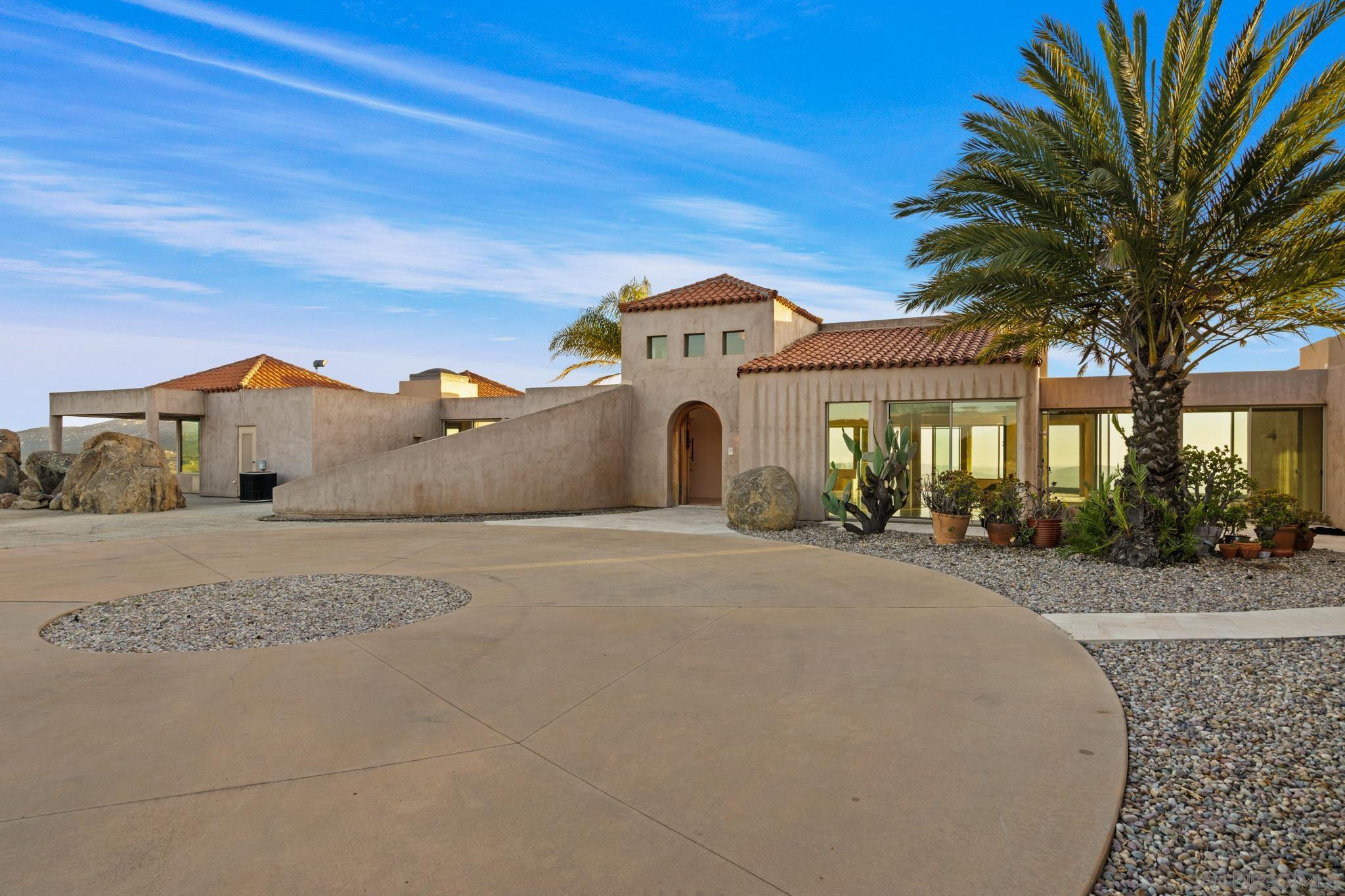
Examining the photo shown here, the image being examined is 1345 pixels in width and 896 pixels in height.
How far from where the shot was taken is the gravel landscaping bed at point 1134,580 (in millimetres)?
7715

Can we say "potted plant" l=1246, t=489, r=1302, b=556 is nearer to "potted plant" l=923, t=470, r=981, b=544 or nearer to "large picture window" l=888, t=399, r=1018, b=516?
"potted plant" l=923, t=470, r=981, b=544

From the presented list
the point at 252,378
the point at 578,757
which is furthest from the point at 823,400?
the point at 252,378

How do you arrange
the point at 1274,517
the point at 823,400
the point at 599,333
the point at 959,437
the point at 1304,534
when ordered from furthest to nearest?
1. the point at 599,333
2. the point at 823,400
3. the point at 959,437
4. the point at 1304,534
5. the point at 1274,517

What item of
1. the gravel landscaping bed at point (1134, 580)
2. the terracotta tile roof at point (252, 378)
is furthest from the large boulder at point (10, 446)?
the gravel landscaping bed at point (1134, 580)

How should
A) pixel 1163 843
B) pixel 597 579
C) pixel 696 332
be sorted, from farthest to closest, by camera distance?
pixel 696 332, pixel 597 579, pixel 1163 843

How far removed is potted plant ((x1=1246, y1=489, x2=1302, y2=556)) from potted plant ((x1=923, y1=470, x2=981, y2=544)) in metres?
3.78

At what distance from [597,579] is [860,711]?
16.2ft

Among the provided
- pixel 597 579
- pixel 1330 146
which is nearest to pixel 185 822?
pixel 597 579

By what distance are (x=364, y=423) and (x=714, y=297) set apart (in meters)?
12.8

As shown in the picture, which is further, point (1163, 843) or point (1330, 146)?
point (1330, 146)

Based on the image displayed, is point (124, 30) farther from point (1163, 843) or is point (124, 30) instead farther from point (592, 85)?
point (1163, 843)

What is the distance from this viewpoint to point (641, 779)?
349 centimetres

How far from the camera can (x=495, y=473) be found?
1827 centimetres

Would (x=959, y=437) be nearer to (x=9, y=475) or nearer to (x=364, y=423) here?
(x=364, y=423)
